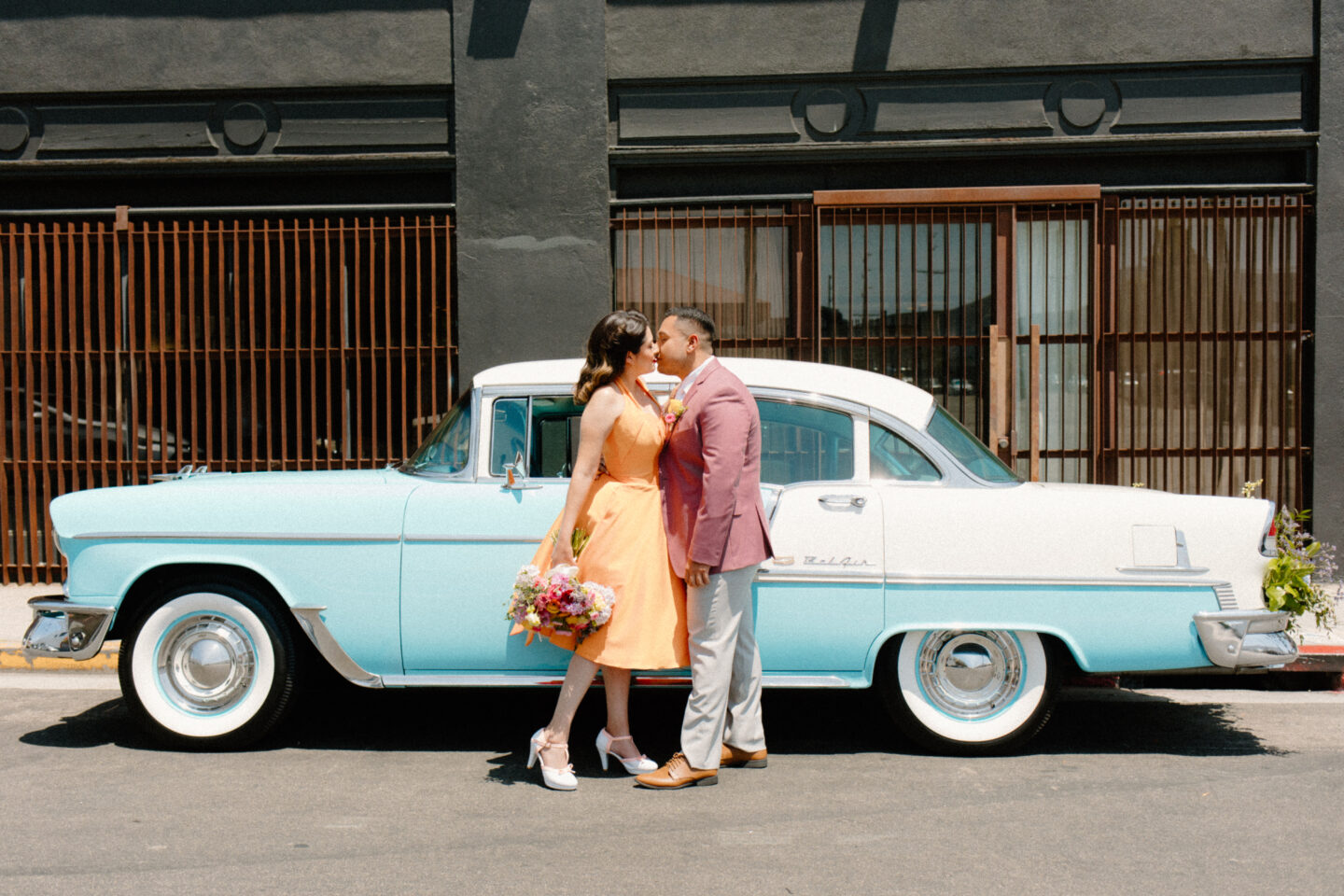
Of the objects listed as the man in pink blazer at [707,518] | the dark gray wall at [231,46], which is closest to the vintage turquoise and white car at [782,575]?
the man in pink blazer at [707,518]

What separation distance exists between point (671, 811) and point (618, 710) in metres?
0.54

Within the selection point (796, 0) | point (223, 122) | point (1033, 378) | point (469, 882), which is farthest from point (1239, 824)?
point (223, 122)

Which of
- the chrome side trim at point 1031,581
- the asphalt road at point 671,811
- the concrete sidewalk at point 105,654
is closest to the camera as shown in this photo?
the asphalt road at point 671,811

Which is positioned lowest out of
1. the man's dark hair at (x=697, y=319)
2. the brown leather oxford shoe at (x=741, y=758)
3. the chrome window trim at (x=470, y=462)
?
the brown leather oxford shoe at (x=741, y=758)

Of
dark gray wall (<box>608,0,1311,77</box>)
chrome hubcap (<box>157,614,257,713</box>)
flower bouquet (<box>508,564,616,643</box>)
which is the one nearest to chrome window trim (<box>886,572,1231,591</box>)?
flower bouquet (<box>508,564,616,643</box>)

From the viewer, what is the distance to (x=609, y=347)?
4637 mm

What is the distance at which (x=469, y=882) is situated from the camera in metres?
3.64

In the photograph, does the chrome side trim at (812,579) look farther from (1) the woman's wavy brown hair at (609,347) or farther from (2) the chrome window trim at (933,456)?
(1) the woman's wavy brown hair at (609,347)

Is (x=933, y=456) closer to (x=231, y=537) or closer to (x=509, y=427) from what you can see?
(x=509, y=427)

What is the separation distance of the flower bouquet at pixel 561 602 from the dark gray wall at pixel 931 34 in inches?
224

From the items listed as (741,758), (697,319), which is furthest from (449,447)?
(741,758)

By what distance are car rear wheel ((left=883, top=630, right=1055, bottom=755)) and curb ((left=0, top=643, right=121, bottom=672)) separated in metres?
4.49

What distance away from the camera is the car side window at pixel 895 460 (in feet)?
Answer: 16.5

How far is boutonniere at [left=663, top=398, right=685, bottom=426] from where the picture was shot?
458cm
